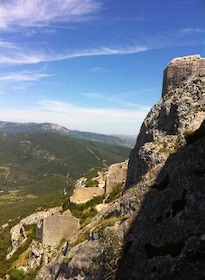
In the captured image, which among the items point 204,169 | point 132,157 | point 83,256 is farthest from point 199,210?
point 132,157

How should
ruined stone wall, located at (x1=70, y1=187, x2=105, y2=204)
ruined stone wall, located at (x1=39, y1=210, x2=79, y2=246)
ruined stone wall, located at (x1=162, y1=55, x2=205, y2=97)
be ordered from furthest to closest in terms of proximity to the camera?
ruined stone wall, located at (x1=70, y1=187, x2=105, y2=204) < ruined stone wall, located at (x1=39, y1=210, x2=79, y2=246) < ruined stone wall, located at (x1=162, y1=55, x2=205, y2=97)

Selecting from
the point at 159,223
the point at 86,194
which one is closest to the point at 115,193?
the point at 86,194

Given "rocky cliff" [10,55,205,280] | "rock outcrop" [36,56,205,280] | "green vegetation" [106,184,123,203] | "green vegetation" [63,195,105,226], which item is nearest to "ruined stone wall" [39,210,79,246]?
"green vegetation" [63,195,105,226]

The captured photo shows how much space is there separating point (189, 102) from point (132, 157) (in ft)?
38.7

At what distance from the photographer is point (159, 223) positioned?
29672 mm

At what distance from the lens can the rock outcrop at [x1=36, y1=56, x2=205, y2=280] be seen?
25531 mm

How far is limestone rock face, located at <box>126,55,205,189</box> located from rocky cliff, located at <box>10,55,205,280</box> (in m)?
0.13

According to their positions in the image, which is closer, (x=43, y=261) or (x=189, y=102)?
(x=189, y=102)

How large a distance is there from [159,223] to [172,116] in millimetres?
20799

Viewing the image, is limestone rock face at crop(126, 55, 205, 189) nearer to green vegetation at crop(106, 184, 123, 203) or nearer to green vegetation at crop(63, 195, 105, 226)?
green vegetation at crop(106, 184, 123, 203)

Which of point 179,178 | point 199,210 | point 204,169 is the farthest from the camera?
point 179,178

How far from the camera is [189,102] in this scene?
46.4 m

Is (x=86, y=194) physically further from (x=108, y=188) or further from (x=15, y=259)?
(x=15, y=259)

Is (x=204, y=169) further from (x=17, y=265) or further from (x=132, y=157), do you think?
(x=17, y=265)
